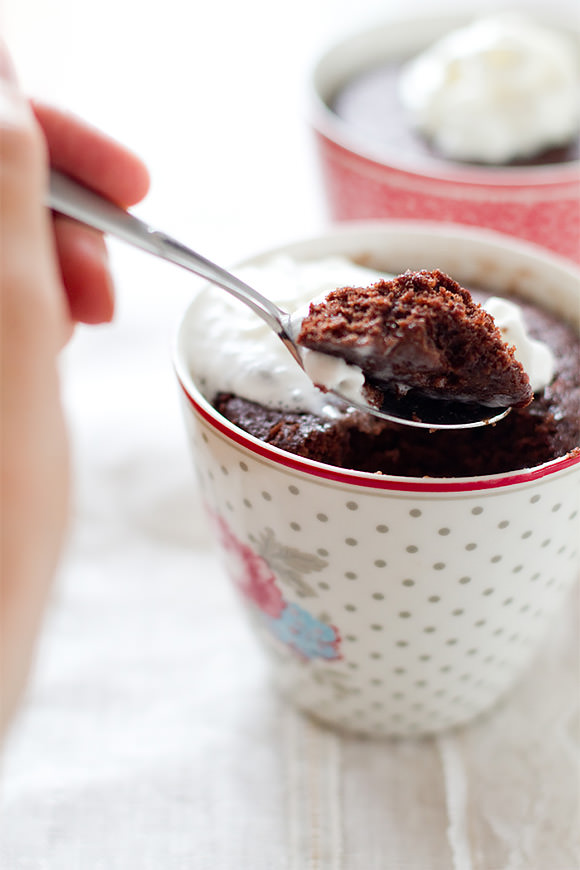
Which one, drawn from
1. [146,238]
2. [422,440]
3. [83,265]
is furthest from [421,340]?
[83,265]

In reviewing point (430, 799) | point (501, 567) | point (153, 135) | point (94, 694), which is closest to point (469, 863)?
point (430, 799)

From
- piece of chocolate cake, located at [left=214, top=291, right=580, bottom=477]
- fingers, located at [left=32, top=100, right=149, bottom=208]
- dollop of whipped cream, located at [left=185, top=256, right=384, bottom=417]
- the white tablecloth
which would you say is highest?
fingers, located at [left=32, top=100, right=149, bottom=208]

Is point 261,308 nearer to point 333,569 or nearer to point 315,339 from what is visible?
point 315,339

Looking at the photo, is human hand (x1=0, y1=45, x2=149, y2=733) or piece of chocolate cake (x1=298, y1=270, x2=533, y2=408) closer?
human hand (x1=0, y1=45, x2=149, y2=733)

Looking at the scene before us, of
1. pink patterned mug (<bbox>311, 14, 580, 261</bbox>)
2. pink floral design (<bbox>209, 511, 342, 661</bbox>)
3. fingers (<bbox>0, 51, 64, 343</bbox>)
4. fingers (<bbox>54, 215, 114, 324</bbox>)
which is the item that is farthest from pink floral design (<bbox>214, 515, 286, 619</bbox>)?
pink patterned mug (<bbox>311, 14, 580, 261</bbox>)

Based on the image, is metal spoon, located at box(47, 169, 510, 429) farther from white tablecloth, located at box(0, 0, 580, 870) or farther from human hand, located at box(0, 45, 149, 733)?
white tablecloth, located at box(0, 0, 580, 870)

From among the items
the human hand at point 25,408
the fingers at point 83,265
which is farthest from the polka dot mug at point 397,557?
the human hand at point 25,408

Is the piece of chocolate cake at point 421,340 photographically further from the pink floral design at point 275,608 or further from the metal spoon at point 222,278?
the pink floral design at point 275,608

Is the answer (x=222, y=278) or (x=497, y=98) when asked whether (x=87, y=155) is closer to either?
(x=222, y=278)

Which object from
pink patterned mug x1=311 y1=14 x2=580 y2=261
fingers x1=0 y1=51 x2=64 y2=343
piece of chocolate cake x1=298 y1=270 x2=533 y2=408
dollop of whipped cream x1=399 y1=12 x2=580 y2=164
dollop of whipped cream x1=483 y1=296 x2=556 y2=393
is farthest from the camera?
dollop of whipped cream x1=399 y1=12 x2=580 y2=164
